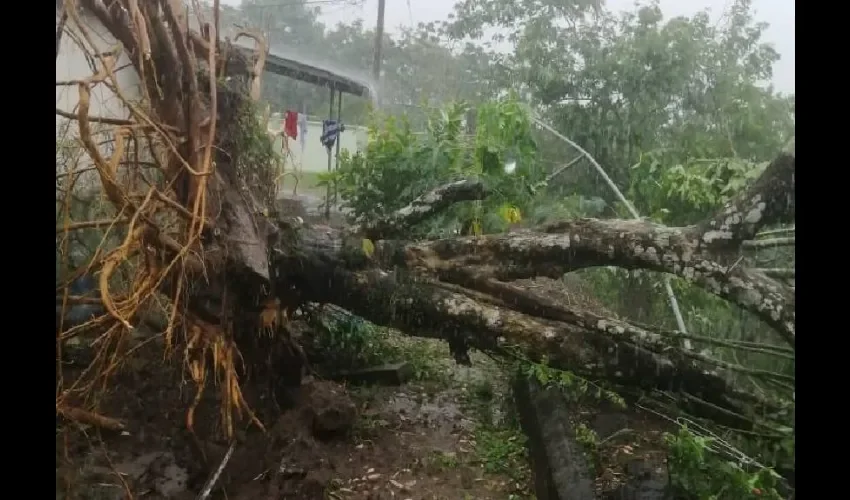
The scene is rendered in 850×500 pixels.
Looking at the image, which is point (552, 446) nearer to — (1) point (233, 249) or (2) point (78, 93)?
(1) point (233, 249)

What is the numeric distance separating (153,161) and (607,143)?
757 mm

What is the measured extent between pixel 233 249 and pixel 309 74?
324 mm

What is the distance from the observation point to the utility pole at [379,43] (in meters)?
1.21

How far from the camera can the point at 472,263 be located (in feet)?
3.96

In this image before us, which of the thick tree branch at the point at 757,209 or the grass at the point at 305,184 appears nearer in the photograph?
the thick tree branch at the point at 757,209

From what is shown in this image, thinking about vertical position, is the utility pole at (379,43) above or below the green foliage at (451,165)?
above

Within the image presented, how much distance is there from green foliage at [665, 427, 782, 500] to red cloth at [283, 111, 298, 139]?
79cm

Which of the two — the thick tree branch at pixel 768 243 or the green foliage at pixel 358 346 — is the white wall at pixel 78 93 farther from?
the thick tree branch at pixel 768 243

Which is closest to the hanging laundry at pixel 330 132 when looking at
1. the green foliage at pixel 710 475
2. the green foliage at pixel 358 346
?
the green foliage at pixel 358 346

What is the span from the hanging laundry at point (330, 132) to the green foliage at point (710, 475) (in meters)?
0.73

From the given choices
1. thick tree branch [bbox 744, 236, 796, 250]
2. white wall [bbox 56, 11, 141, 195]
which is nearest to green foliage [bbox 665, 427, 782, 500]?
thick tree branch [bbox 744, 236, 796, 250]
